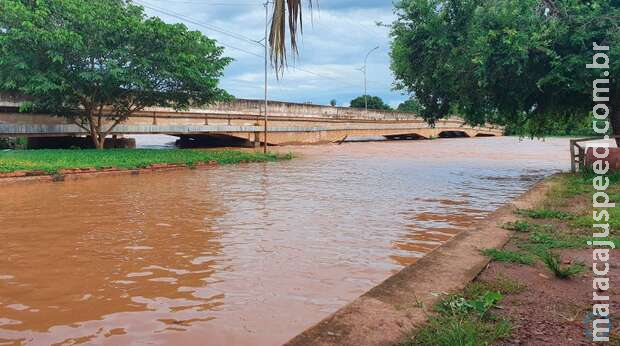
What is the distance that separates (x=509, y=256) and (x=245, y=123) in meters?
32.8

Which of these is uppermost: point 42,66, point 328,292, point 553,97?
point 42,66

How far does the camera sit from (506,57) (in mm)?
13445

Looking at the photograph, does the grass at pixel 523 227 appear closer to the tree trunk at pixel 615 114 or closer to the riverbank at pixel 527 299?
the riverbank at pixel 527 299

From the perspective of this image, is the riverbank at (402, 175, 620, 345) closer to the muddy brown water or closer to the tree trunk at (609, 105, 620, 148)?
the muddy brown water

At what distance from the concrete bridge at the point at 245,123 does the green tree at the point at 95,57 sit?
1376mm

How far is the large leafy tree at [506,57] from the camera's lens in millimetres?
12961

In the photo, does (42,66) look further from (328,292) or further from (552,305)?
(552,305)

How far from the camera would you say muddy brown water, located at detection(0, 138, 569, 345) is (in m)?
3.68

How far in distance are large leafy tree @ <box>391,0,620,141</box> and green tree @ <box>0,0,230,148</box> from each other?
34.7ft

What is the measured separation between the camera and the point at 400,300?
3.71 m

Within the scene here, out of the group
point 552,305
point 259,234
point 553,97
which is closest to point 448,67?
point 553,97

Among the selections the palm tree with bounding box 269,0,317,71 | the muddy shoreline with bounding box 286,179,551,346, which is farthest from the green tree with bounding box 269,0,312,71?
the muddy shoreline with bounding box 286,179,551,346

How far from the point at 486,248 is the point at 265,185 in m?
8.97

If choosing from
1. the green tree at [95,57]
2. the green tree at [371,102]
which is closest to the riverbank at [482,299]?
the green tree at [95,57]
